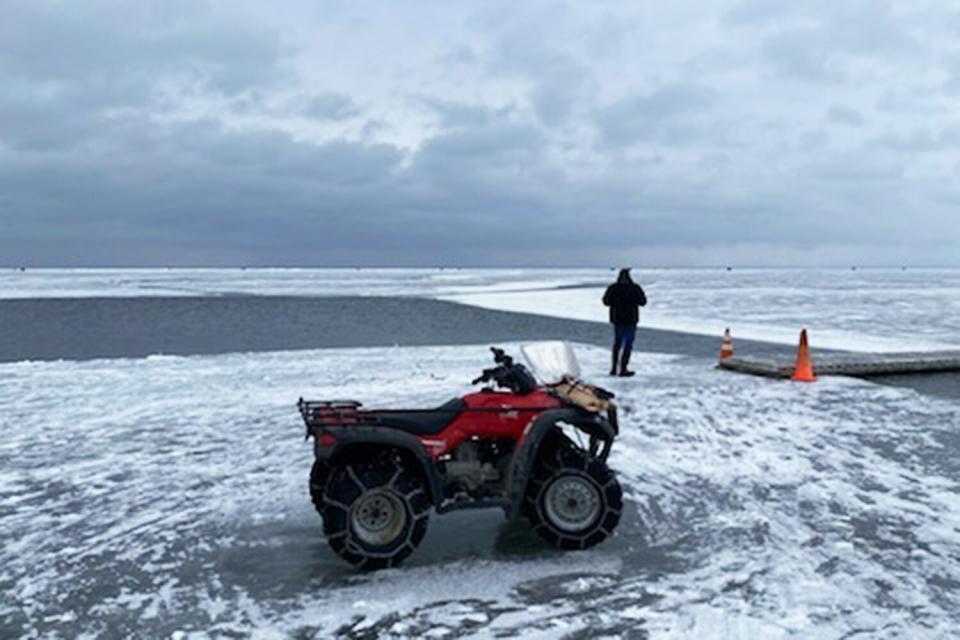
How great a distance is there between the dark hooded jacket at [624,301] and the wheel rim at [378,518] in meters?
8.51

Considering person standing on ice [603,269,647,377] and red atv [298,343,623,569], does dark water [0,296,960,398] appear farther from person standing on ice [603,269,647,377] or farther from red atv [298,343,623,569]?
red atv [298,343,623,569]

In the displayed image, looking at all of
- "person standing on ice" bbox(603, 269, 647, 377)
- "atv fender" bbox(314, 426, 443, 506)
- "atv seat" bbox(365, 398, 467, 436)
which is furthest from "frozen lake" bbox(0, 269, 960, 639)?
"atv seat" bbox(365, 398, 467, 436)

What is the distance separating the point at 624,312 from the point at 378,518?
28.3 ft

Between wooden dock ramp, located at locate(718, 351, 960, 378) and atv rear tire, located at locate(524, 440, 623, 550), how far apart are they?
341 inches

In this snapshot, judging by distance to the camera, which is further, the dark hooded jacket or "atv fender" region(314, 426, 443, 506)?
the dark hooded jacket

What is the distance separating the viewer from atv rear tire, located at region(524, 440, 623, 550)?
493 centimetres

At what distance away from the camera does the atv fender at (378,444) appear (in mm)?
4633

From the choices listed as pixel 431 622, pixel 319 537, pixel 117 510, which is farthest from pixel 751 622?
pixel 117 510

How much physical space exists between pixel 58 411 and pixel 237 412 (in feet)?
7.64

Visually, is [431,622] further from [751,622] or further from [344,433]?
[751,622]

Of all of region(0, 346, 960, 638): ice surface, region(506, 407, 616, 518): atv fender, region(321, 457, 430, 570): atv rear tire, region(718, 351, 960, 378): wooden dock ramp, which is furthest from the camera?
region(718, 351, 960, 378): wooden dock ramp

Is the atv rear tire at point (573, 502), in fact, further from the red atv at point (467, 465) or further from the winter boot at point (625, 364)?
the winter boot at point (625, 364)

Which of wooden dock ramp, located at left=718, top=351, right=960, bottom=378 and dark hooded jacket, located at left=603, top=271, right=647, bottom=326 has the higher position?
dark hooded jacket, located at left=603, top=271, right=647, bottom=326

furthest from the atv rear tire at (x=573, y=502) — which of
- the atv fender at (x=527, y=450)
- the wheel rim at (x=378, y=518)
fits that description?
the wheel rim at (x=378, y=518)
